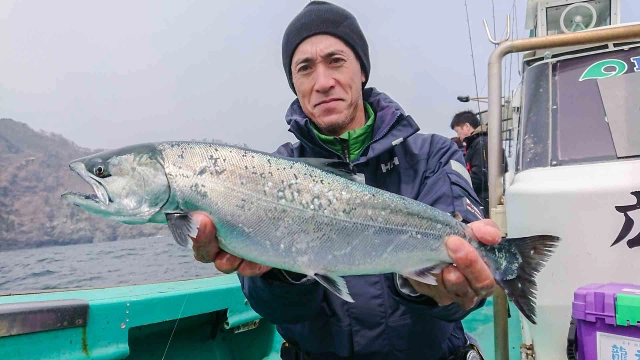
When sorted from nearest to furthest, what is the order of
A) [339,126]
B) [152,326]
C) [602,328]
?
[602,328] < [339,126] < [152,326]

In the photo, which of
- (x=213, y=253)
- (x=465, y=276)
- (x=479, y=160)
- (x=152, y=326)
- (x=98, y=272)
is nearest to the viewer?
(x=465, y=276)

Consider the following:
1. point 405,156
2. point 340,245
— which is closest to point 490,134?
point 405,156

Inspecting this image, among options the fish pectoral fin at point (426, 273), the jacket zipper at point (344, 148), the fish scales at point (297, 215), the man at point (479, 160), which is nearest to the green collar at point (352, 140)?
the jacket zipper at point (344, 148)

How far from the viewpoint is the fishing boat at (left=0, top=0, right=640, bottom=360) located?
238 centimetres

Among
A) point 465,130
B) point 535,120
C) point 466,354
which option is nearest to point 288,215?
point 466,354

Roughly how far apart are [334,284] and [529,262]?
3.37 ft

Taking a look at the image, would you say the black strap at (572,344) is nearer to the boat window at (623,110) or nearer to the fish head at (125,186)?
the boat window at (623,110)

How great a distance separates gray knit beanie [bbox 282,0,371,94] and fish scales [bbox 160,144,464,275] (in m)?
1.28

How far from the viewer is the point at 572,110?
3180mm

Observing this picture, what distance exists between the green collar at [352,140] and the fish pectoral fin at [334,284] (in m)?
1.00

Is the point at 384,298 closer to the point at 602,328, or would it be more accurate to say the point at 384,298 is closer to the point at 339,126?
the point at 602,328

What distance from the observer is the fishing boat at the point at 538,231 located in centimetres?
238

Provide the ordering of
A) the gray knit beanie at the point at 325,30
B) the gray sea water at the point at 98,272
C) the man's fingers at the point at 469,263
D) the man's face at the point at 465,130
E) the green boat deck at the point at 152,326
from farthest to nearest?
1. the man's face at the point at 465,130
2. the gray sea water at the point at 98,272
3. the green boat deck at the point at 152,326
4. the gray knit beanie at the point at 325,30
5. the man's fingers at the point at 469,263

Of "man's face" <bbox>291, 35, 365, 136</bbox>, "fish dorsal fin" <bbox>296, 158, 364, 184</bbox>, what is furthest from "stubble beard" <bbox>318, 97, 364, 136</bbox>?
"fish dorsal fin" <bbox>296, 158, 364, 184</bbox>
